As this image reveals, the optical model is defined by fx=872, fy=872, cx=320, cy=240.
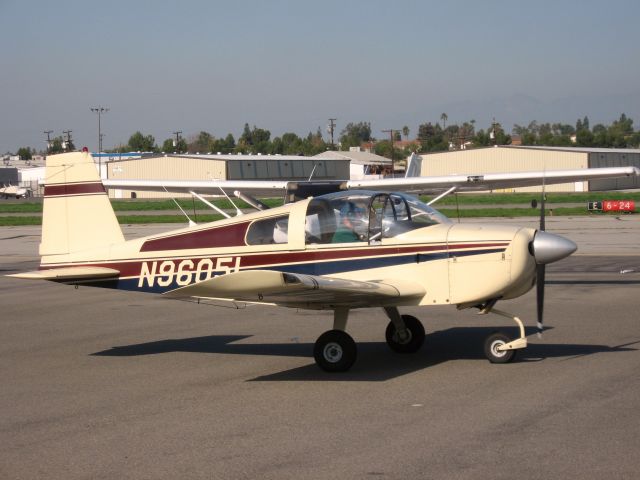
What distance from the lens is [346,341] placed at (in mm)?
9234

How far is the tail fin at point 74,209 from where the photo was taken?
10906 millimetres

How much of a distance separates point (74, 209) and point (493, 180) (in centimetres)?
1099

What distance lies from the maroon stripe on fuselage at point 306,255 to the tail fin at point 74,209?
620mm

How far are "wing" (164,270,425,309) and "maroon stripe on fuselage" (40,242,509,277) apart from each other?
1.15 feet

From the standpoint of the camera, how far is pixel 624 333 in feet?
37.1

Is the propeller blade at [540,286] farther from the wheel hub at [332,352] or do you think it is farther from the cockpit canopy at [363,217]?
the wheel hub at [332,352]

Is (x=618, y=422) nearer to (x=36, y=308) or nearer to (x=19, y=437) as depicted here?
(x=19, y=437)

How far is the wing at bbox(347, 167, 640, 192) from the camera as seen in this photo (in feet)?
58.0

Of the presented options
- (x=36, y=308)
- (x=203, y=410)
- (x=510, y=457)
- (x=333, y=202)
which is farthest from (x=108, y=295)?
(x=510, y=457)

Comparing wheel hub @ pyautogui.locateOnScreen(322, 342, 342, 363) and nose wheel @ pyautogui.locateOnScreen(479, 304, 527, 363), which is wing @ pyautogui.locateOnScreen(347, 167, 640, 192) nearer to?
nose wheel @ pyautogui.locateOnScreen(479, 304, 527, 363)

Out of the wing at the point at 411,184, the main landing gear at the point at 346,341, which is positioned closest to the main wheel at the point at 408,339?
the main landing gear at the point at 346,341

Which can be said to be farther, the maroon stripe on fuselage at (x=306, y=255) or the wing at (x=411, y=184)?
the wing at (x=411, y=184)

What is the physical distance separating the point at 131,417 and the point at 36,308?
856 cm

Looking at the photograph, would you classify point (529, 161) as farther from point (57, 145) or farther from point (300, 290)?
point (57, 145)
